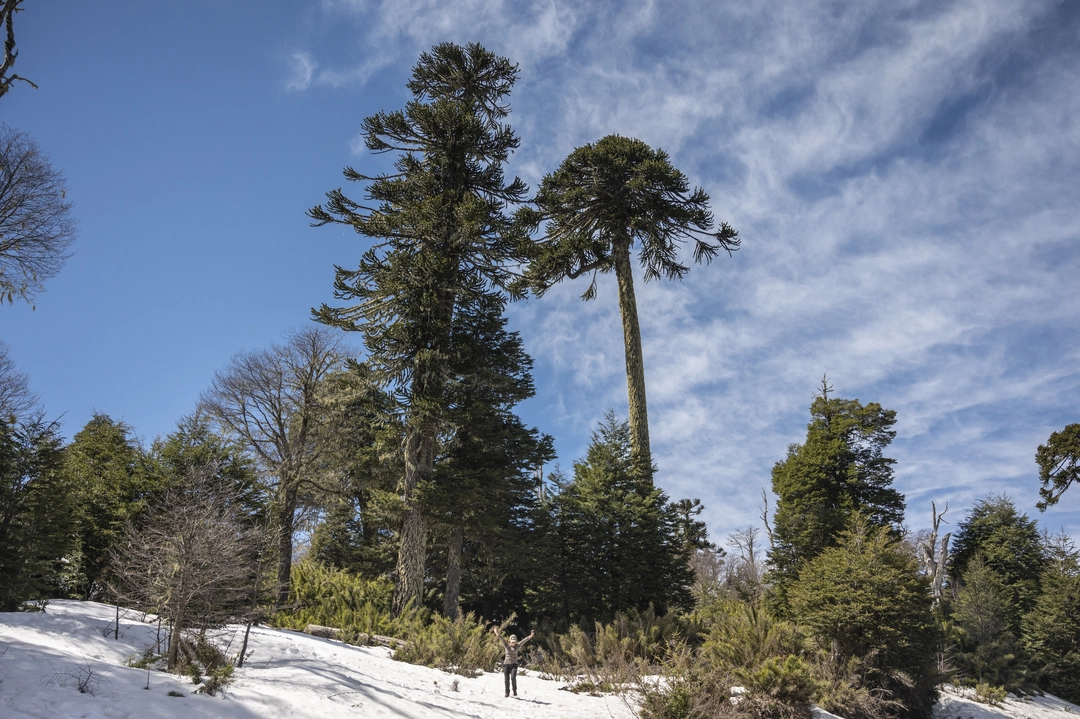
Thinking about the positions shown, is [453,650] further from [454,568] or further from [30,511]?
[30,511]

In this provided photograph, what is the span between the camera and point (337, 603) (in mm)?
15703

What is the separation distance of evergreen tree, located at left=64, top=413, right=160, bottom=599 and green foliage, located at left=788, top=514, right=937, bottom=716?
1576cm

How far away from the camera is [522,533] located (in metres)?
18.5

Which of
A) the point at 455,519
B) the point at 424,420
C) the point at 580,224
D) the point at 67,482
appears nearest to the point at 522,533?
the point at 455,519

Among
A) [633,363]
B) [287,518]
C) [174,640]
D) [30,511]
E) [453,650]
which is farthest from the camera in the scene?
[633,363]

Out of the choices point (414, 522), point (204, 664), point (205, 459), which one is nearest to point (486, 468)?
point (414, 522)

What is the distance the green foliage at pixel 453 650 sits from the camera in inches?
502

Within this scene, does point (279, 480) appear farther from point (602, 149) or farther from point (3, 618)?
point (602, 149)

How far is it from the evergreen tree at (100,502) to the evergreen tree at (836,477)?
66.5 feet

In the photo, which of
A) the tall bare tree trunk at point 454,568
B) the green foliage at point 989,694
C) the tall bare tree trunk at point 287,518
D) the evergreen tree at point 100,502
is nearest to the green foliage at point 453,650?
the tall bare tree trunk at point 454,568

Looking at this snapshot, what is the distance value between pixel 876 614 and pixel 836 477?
11.1 metres

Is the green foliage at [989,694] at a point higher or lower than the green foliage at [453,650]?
lower

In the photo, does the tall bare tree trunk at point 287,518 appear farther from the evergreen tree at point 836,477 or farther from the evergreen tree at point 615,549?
the evergreen tree at point 836,477

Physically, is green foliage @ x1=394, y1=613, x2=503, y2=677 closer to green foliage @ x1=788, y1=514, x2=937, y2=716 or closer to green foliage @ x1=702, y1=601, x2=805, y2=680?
green foliage @ x1=702, y1=601, x2=805, y2=680
